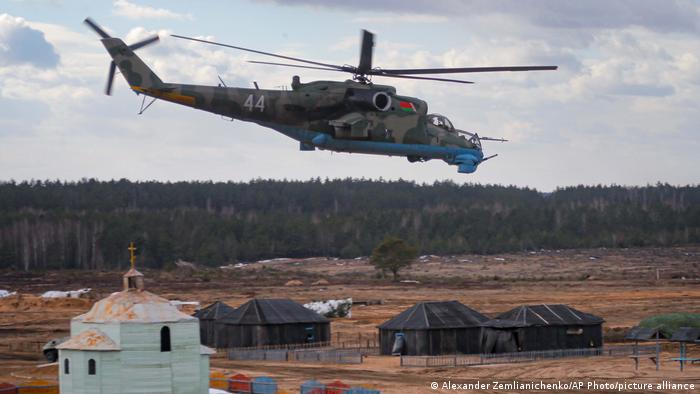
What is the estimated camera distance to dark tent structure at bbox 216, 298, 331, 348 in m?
58.5

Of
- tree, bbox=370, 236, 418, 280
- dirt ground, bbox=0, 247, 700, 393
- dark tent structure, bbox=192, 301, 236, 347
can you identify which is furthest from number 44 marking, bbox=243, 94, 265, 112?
tree, bbox=370, 236, 418, 280

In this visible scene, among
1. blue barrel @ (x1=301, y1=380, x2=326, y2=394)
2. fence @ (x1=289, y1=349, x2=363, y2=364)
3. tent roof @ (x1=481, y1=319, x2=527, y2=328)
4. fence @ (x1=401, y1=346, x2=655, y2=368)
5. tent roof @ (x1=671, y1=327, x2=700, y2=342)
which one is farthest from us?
tent roof @ (x1=481, y1=319, x2=527, y2=328)

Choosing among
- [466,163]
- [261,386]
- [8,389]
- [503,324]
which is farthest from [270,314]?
[8,389]

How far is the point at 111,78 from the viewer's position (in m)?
40.6

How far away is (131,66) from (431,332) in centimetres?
2028

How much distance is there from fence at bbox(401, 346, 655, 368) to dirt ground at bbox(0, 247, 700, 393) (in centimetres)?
116

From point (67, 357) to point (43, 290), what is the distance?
7158 centimetres

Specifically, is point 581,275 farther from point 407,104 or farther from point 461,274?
point 407,104

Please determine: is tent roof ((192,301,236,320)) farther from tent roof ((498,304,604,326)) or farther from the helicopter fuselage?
the helicopter fuselage

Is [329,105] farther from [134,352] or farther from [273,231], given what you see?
[273,231]

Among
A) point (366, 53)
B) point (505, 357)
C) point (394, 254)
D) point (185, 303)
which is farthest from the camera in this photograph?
point (394, 254)

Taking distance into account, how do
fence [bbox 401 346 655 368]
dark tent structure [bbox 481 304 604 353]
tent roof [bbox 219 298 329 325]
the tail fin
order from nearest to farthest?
the tail fin → fence [bbox 401 346 655 368] → dark tent structure [bbox 481 304 604 353] → tent roof [bbox 219 298 329 325]

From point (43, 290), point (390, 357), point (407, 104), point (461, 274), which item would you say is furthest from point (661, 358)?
point (461, 274)

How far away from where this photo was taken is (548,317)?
5516 cm
